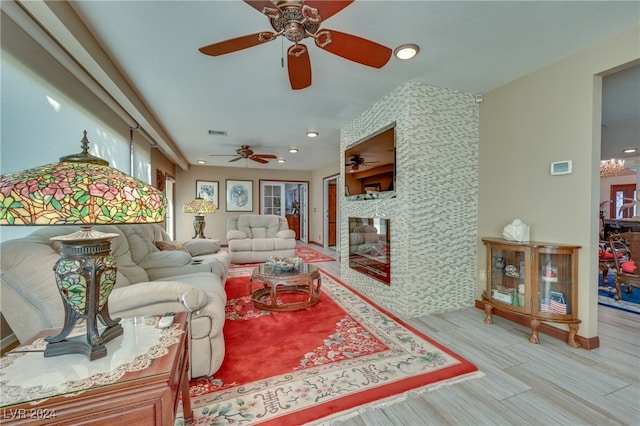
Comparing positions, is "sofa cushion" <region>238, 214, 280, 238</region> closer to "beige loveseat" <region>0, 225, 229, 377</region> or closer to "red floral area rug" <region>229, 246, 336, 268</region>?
"red floral area rug" <region>229, 246, 336, 268</region>

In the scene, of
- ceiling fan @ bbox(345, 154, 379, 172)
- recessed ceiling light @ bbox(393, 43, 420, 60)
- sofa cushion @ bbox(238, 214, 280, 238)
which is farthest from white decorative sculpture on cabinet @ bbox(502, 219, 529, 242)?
sofa cushion @ bbox(238, 214, 280, 238)

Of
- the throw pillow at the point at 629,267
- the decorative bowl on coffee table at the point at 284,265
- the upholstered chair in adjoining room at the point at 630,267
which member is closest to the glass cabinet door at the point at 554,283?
the upholstered chair in adjoining room at the point at 630,267

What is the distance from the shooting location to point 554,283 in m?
2.29

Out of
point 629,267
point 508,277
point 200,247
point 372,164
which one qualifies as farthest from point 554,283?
point 200,247

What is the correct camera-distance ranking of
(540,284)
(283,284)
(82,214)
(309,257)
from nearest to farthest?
(82,214) → (540,284) → (283,284) → (309,257)

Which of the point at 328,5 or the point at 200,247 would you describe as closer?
the point at 328,5

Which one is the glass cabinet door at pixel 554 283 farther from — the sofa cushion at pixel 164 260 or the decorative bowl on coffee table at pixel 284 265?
the sofa cushion at pixel 164 260

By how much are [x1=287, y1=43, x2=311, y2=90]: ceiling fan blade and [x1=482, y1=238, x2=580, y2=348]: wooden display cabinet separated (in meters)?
2.33

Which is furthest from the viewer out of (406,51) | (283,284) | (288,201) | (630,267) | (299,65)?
(288,201)

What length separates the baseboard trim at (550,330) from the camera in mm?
2102

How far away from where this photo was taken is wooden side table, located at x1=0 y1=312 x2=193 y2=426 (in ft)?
2.42

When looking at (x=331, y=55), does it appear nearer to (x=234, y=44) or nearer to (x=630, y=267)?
(x=234, y=44)

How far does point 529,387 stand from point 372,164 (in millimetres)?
2476

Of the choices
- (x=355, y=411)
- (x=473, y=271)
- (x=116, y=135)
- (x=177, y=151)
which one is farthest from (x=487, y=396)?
(x=177, y=151)
